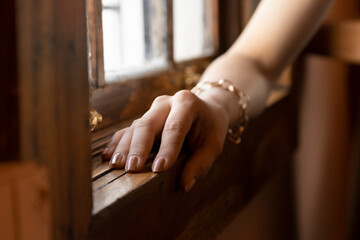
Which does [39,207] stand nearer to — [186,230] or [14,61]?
[14,61]

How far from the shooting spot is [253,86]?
85 cm

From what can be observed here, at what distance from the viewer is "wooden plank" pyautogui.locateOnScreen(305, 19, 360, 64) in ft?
4.06

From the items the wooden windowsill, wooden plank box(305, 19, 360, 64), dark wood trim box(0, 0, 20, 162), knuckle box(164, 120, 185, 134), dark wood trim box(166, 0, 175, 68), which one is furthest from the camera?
wooden plank box(305, 19, 360, 64)

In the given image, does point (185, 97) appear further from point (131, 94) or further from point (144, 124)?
point (131, 94)

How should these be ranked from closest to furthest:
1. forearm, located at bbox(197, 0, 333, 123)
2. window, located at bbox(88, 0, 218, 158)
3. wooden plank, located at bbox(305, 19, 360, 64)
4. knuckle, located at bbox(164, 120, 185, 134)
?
knuckle, located at bbox(164, 120, 185, 134) → window, located at bbox(88, 0, 218, 158) → forearm, located at bbox(197, 0, 333, 123) → wooden plank, located at bbox(305, 19, 360, 64)

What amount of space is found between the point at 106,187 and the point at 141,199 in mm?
44

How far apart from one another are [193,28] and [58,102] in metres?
0.84

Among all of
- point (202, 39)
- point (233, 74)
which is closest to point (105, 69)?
point (233, 74)

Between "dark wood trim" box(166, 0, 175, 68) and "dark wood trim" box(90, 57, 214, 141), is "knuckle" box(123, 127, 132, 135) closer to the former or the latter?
"dark wood trim" box(90, 57, 214, 141)

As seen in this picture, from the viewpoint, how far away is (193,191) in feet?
2.28

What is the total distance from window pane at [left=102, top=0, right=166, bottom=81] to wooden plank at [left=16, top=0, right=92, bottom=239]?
1.11 ft

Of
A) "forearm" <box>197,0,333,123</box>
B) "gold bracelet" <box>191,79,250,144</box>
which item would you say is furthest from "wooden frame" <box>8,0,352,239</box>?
"forearm" <box>197,0,333,123</box>

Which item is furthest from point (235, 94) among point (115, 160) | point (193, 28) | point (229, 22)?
point (229, 22)

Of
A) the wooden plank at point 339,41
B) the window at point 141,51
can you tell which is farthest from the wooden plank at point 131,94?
the wooden plank at point 339,41
